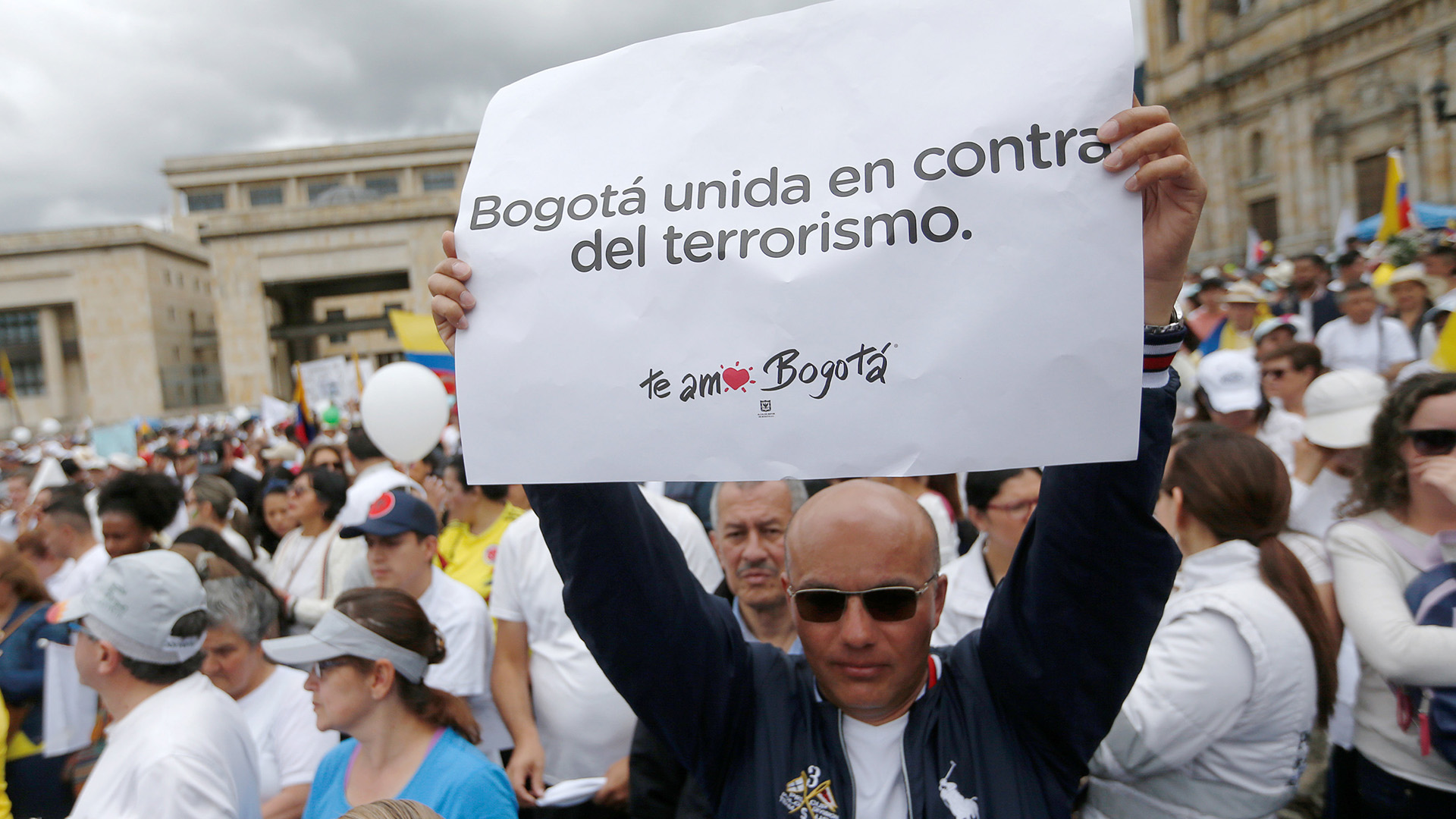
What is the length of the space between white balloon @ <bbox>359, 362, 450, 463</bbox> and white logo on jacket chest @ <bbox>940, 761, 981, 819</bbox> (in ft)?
18.3

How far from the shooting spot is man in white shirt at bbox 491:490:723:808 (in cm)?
340

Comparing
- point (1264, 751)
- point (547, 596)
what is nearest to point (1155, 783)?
point (1264, 751)

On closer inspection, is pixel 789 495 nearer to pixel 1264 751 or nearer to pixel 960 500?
pixel 1264 751

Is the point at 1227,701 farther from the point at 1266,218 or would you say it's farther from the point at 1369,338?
the point at 1266,218

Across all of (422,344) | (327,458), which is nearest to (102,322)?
(422,344)

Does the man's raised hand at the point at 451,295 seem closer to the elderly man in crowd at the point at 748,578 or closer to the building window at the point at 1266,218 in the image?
the elderly man in crowd at the point at 748,578

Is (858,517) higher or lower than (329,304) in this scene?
lower

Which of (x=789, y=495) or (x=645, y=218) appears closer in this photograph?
(x=645, y=218)

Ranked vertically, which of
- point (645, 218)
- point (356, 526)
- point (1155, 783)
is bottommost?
point (1155, 783)

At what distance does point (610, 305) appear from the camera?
145 centimetres

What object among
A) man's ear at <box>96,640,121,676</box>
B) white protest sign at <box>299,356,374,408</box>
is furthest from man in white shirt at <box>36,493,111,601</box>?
white protest sign at <box>299,356,374,408</box>

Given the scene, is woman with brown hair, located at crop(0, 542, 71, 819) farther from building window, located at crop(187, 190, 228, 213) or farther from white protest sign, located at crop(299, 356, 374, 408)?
building window, located at crop(187, 190, 228, 213)

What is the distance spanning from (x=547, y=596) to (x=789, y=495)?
1088mm

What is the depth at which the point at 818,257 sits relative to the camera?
4.50 feet
